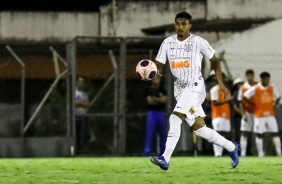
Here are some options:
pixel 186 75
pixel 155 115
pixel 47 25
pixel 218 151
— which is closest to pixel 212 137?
pixel 186 75

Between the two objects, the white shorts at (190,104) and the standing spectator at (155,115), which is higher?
the white shorts at (190,104)

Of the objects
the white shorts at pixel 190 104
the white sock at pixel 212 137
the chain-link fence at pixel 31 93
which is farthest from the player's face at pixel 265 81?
the white shorts at pixel 190 104

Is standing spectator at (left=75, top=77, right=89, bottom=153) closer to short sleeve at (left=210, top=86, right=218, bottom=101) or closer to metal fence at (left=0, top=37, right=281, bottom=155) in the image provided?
metal fence at (left=0, top=37, right=281, bottom=155)

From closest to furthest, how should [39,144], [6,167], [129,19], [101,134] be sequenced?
[6,167], [39,144], [101,134], [129,19]

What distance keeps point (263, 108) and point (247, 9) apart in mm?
13070

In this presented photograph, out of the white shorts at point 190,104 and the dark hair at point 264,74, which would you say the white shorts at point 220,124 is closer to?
the dark hair at point 264,74

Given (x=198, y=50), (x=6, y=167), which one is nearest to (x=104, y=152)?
(x=6, y=167)

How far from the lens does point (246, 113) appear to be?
925 inches

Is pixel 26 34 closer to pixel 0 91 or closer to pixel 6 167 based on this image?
pixel 0 91

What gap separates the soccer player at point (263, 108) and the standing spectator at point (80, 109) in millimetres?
3534

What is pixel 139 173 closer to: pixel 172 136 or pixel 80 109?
pixel 172 136

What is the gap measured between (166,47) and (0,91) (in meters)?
9.07

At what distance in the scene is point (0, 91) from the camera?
2297 centimetres

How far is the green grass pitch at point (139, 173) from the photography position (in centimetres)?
1266
